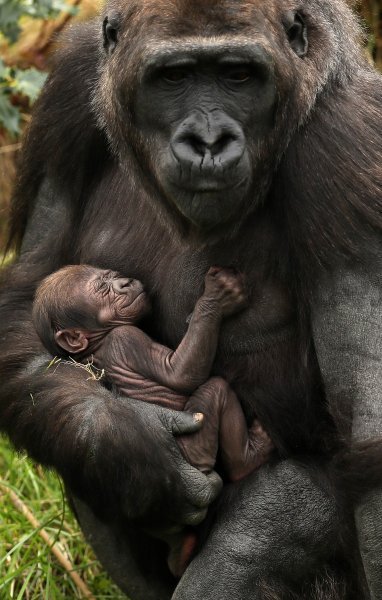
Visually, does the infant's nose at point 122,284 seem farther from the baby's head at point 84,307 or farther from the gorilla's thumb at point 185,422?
the gorilla's thumb at point 185,422

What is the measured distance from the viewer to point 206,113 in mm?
4551

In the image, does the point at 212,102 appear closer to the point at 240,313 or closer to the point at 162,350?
the point at 240,313

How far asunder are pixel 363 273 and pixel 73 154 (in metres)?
1.70

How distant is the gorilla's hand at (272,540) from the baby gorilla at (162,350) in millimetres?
176

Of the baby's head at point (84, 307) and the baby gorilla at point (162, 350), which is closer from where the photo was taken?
the baby gorilla at point (162, 350)

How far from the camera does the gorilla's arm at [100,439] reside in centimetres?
504

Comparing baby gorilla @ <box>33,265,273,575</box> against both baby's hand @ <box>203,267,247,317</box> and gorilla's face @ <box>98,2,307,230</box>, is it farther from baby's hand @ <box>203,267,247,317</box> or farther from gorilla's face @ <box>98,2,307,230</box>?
gorilla's face @ <box>98,2,307,230</box>

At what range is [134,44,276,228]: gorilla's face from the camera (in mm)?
4531

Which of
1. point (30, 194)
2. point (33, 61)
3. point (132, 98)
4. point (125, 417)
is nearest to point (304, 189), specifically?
point (132, 98)

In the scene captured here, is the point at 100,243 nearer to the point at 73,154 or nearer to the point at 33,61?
the point at 73,154

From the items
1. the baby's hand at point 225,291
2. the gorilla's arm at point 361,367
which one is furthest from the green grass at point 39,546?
the gorilla's arm at point 361,367

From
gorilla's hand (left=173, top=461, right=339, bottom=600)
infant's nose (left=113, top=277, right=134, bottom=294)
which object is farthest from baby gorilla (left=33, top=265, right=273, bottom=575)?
gorilla's hand (left=173, top=461, right=339, bottom=600)

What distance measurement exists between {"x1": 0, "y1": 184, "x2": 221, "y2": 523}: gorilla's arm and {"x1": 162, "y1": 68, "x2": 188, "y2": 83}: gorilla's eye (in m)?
1.38

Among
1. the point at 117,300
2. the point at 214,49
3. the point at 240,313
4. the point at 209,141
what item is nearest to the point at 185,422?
the point at 240,313
